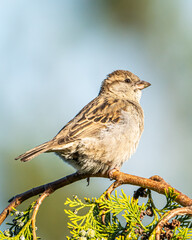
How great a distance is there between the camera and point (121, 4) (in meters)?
6.99

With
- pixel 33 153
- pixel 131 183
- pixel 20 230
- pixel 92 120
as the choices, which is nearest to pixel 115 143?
pixel 92 120

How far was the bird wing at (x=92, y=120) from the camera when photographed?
3.78m

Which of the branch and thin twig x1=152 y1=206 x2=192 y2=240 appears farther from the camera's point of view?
the branch

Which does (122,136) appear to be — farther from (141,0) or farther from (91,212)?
(141,0)

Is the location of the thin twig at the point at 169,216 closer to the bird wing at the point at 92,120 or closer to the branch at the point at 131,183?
the branch at the point at 131,183

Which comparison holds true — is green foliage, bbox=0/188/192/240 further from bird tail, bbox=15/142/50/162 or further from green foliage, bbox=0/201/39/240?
bird tail, bbox=15/142/50/162

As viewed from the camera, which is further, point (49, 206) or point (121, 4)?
point (121, 4)

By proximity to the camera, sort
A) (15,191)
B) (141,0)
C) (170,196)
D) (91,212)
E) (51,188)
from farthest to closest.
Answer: (141,0)
(15,191)
(51,188)
(91,212)
(170,196)

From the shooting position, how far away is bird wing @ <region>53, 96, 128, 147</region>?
378 centimetres

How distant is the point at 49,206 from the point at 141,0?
13.5 ft

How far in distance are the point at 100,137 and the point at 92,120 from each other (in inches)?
10.8

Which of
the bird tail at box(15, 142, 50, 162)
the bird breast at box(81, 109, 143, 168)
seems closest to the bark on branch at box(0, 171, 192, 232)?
the bird tail at box(15, 142, 50, 162)

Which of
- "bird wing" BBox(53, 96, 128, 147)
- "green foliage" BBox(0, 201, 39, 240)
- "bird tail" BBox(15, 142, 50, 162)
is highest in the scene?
"bird wing" BBox(53, 96, 128, 147)

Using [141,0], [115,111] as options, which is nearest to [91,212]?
[115,111]
